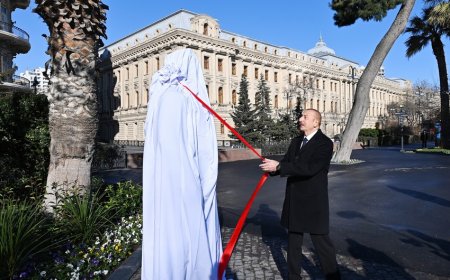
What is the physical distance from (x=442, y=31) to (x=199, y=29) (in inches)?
1332

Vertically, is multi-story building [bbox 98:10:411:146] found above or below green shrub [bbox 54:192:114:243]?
above

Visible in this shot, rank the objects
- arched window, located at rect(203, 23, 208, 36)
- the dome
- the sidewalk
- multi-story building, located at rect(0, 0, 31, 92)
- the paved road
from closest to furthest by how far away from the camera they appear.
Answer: the sidewalk, the paved road, multi-story building, located at rect(0, 0, 31, 92), arched window, located at rect(203, 23, 208, 36), the dome

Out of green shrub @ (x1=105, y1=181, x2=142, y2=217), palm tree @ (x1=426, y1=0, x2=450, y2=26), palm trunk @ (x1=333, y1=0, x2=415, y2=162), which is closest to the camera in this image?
green shrub @ (x1=105, y1=181, x2=142, y2=217)

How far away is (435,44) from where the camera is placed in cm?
2769

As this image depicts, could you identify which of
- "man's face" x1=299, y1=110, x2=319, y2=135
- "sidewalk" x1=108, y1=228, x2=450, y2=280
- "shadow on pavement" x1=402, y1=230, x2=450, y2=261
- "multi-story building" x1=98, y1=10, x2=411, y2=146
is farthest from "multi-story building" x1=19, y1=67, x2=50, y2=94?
"multi-story building" x1=98, y1=10, x2=411, y2=146

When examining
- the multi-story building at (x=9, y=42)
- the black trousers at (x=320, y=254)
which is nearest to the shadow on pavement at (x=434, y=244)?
the black trousers at (x=320, y=254)

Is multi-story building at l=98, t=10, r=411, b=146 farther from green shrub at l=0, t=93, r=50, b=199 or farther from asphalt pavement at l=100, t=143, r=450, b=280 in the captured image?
green shrub at l=0, t=93, r=50, b=199

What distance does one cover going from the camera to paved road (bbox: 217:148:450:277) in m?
4.92

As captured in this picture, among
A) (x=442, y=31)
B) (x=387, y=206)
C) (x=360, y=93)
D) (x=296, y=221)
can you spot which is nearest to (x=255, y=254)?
(x=296, y=221)

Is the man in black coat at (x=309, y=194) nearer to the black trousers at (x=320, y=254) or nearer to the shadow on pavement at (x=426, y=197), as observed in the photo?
the black trousers at (x=320, y=254)

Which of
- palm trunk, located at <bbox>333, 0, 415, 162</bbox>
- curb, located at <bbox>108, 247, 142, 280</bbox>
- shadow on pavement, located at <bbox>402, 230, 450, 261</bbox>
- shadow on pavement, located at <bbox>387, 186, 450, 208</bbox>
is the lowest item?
shadow on pavement, located at <bbox>402, 230, 450, 261</bbox>

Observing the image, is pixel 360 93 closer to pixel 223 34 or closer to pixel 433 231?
pixel 433 231

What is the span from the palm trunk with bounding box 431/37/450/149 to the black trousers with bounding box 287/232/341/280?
26.2 meters

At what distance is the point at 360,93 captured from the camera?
1781cm
